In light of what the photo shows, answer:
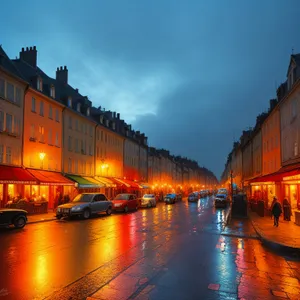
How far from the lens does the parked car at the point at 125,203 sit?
30000 millimetres

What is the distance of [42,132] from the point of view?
30.6m

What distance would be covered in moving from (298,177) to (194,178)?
129 meters

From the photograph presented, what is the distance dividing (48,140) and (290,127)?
22.0 m

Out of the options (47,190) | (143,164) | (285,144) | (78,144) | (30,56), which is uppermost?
(30,56)

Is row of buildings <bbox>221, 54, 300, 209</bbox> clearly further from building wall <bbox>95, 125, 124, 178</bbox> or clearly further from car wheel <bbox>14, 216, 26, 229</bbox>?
building wall <bbox>95, 125, 124, 178</bbox>

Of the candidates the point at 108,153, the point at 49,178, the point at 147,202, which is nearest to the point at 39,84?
the point at 49,178

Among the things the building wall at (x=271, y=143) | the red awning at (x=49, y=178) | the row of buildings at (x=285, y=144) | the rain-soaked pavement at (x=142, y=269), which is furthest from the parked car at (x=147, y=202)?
the rain-soaked pavement at (x=142, y=269)

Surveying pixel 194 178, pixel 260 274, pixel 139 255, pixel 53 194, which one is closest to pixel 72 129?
pixel 53 194

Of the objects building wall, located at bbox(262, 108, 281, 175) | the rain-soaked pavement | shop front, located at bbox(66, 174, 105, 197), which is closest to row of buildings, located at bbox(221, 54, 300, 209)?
building wall, located at bbox(262, 108, 281, 175)

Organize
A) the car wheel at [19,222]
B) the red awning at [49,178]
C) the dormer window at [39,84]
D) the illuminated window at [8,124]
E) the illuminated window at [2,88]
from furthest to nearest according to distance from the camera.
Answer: the dormer window at [39,84] < the red awning at [49,178] < the illuminated window at [8,124] < the illuminated window at [2,88] < the car wheel at [19,222]

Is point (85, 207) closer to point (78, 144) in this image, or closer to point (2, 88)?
point (2, 88)

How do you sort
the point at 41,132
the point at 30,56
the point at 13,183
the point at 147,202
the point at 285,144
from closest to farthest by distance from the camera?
the point at 13,183
the point at 285,144
the point at 41,132
the point at 30,56
the point at 147,202

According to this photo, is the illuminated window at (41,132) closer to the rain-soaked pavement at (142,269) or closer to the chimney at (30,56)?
the chimney at (30,56)

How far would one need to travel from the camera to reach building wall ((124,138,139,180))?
183 feet
